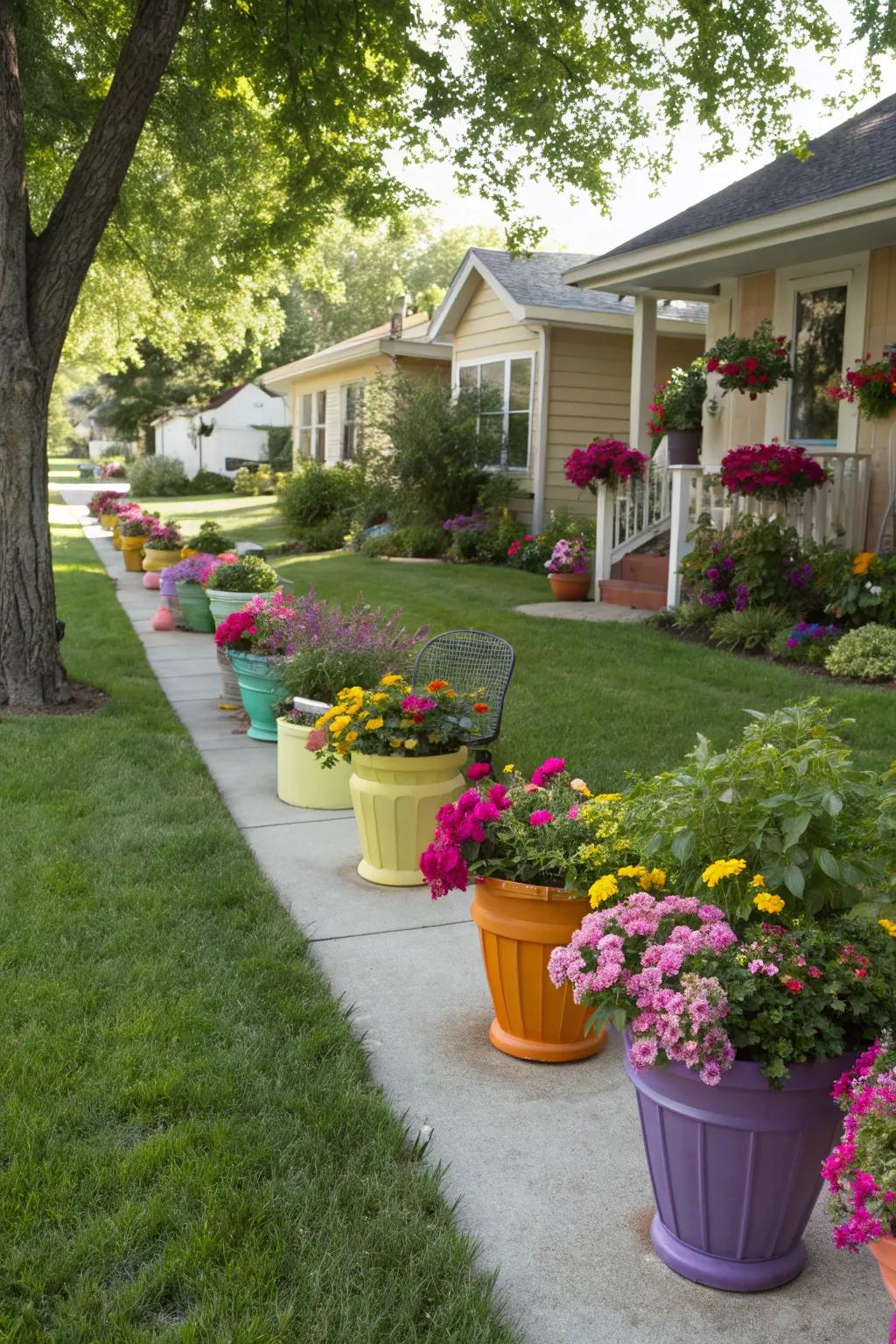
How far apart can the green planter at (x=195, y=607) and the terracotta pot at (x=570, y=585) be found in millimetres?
3546

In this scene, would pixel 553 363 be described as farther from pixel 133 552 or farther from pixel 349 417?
pixel 349 417

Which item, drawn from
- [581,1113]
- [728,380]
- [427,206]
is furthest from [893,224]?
[581,1113]

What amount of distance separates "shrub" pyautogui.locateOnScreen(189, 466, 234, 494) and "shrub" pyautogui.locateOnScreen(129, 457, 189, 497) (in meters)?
0.62

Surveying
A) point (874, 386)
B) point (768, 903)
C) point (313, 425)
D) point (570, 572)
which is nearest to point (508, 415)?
point (570, 572)

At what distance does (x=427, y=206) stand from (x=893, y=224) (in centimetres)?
422

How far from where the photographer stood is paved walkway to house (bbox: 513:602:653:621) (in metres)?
10.8

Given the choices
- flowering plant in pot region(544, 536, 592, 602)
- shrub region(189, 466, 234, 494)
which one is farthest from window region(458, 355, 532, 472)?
shrub region(189, 466, 234, 494)

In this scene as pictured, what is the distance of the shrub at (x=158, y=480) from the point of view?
3609 centimetres

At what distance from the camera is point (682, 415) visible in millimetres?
12203

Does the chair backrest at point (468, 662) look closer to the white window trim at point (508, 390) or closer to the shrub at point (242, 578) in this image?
the shrub at point (242, 578)

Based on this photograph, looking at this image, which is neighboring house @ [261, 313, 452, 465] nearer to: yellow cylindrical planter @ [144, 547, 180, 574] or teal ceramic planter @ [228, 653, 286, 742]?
yellow cylindrical planter @ [144, 547, 180, 574]

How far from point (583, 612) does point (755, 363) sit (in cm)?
272

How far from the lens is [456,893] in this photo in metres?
4.76

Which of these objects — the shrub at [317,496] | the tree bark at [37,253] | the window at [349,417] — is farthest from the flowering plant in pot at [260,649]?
the window at [349,417]
